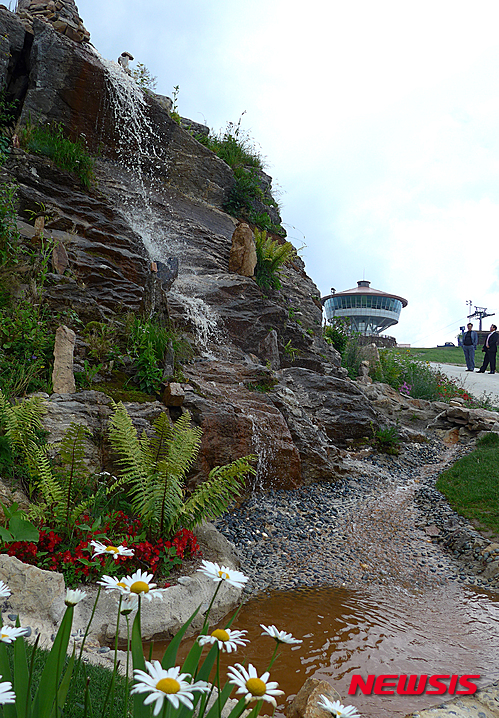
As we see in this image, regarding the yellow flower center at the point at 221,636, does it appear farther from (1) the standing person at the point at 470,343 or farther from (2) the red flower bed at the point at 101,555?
(1) the standing person at the point at 470,343

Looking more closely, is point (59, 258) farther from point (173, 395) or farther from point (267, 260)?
point (267, 260)

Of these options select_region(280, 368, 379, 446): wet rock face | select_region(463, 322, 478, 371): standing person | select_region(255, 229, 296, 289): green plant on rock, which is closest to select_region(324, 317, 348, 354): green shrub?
select_region(255, 229, 296, 289): green plant on rock

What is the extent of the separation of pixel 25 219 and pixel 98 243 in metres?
1.16

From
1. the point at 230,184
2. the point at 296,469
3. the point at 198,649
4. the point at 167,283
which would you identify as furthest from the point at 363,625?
the point at 230,184

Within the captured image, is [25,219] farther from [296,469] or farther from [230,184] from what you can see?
[230,184]

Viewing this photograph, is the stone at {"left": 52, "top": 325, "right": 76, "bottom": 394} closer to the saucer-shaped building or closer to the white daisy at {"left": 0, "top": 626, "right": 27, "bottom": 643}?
the white daisy at {"left": 0, "top": 626, "right": 27, "bottom": 643}

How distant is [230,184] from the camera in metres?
13.6

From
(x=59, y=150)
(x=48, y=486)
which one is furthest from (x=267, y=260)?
(x=48, y=486)

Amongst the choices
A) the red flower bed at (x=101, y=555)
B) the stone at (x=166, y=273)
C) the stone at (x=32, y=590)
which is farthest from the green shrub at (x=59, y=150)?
the stone at (x=32, y=590)

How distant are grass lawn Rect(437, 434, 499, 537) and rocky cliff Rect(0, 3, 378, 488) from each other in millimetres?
1985

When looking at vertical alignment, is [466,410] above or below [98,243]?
below

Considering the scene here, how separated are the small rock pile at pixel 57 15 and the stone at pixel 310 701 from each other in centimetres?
1317

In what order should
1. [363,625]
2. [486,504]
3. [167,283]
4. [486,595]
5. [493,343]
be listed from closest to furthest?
1. [363,625]
2. [486,595]
3. [486,504]
4. [167,283]
5. [493,343]

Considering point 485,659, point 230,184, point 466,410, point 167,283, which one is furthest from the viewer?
point 230,184
